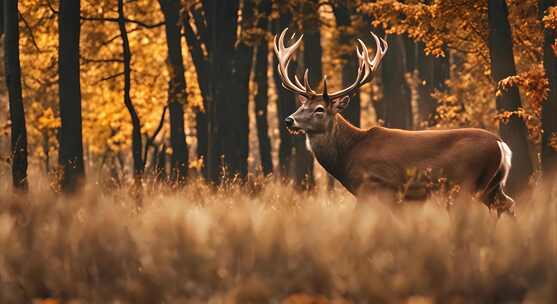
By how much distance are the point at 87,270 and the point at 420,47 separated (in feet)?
70.3

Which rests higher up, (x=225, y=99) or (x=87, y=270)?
(x=225, y=99)

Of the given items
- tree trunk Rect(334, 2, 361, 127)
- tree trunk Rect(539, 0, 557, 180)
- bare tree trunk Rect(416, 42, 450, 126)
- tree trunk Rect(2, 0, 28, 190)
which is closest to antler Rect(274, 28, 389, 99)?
tree trunk Rect(539, 0, 557, 180)

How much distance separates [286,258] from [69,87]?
9083mm

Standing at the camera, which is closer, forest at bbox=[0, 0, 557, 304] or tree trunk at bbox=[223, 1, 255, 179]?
forest at bbox=[0, 0, 557, 304]

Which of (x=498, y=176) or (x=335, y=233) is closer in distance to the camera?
(x=335, y=233)

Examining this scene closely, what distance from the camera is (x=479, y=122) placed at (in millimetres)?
30203

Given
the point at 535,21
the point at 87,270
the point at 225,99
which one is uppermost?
the point at 535,21

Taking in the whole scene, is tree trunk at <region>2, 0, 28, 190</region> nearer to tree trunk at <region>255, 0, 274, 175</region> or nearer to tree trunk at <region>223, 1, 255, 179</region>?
tree trunk at <region>223, 1, 255, 179</region>

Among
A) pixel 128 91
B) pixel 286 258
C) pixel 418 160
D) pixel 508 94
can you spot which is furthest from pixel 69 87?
pixel 286 258

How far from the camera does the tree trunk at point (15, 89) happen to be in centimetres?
1423

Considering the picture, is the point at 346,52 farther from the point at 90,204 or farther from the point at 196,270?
the point at 196,270

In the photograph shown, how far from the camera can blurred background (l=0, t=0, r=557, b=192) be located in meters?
15.5

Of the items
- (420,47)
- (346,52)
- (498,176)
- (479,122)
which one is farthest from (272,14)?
(498,176)

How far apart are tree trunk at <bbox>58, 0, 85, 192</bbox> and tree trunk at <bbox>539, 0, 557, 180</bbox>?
280 inches
